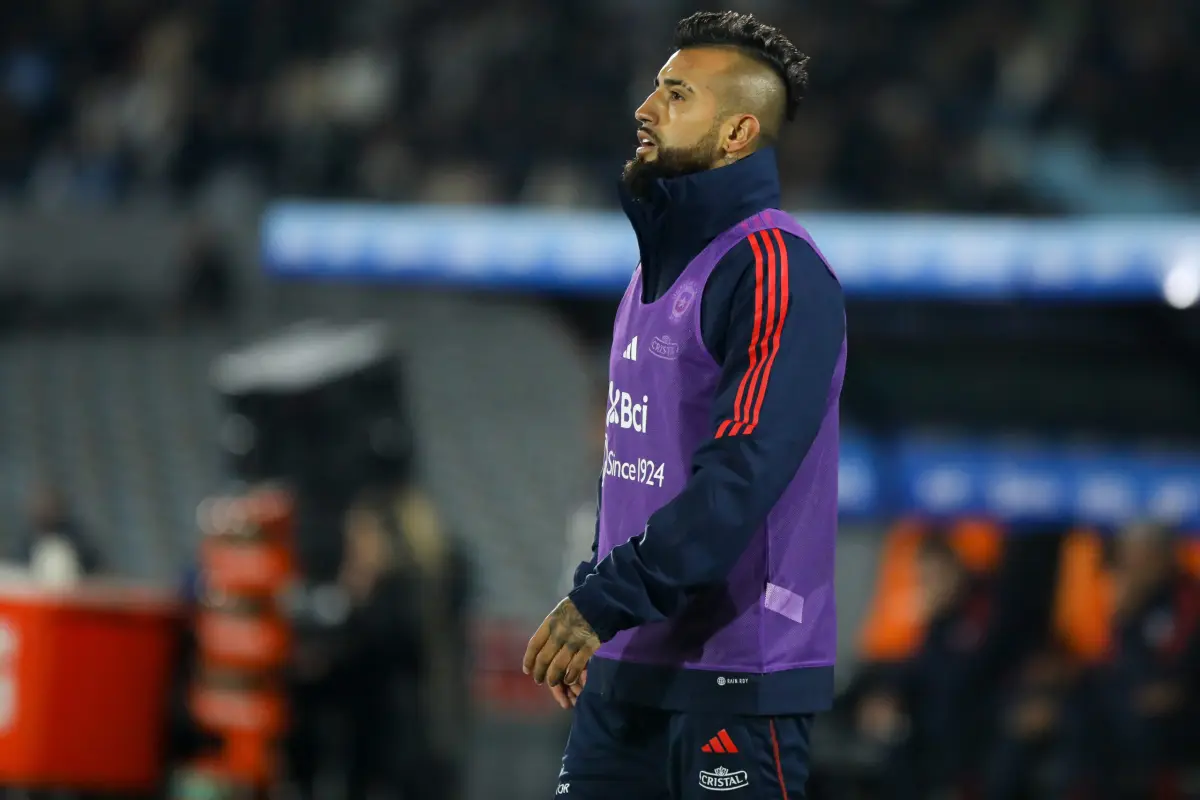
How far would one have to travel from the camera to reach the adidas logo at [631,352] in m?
3.04

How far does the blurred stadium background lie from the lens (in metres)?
7.67

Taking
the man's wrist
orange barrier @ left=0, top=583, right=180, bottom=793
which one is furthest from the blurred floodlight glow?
the man's wrist

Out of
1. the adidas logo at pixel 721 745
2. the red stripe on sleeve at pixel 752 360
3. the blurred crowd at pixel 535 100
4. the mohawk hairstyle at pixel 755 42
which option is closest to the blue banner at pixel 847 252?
the blurred crowd at pixel 535 100

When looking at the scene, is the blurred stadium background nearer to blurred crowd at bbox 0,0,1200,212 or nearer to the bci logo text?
blurred crowd at bbox 0,0,1200,212

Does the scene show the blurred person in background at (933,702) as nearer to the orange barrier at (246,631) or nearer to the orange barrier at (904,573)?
the orange barrier at (904,573)

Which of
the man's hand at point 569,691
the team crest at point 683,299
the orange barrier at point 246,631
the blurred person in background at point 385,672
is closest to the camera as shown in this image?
the man's hand at point 569,691

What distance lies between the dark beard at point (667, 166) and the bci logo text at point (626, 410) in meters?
0.33

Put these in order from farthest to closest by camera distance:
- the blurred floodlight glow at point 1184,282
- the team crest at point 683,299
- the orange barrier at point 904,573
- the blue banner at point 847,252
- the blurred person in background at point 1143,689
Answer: the orange barrier at point 904,573 → the blue banner at point 847,252 → the blurred floodlight glow at point 1184,282 → the blurred person in background at point 1143,689 → the team crest at point 683,299

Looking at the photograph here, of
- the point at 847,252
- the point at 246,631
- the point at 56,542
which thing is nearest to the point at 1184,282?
the point at 847,252

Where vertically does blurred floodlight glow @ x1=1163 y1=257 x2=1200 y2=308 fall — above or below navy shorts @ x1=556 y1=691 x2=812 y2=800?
above

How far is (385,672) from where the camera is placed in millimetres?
7652

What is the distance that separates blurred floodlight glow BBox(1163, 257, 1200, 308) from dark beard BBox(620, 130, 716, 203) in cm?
528

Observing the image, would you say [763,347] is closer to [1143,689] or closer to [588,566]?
[588,566]

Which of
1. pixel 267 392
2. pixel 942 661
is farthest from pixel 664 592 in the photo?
pixel 942 661
